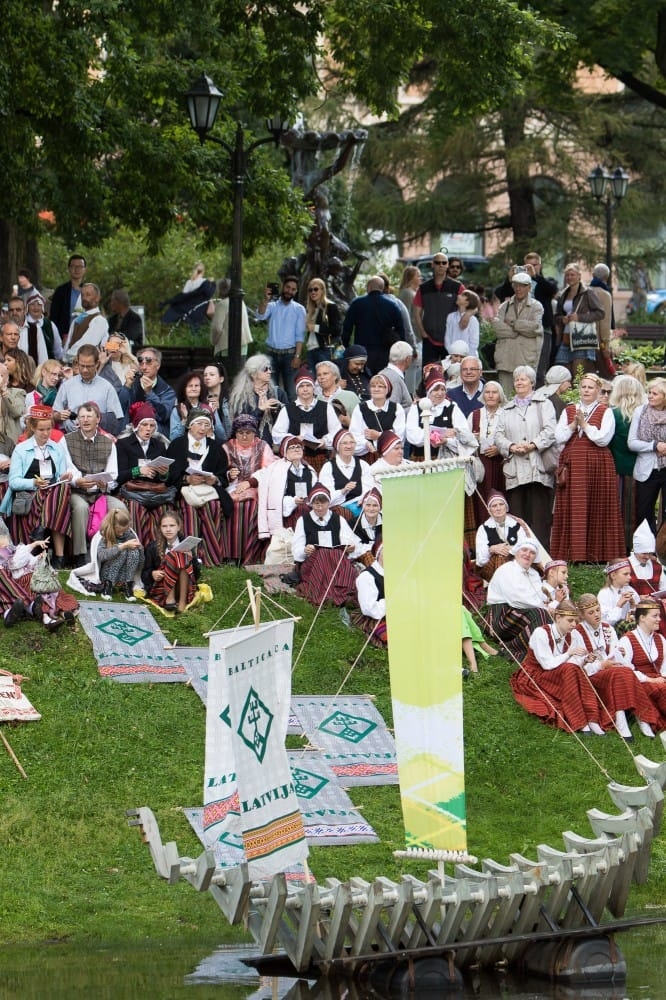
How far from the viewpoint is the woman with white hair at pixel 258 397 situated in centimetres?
1972

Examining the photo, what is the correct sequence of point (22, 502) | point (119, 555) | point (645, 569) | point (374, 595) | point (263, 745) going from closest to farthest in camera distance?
point (263, 745), point (22, 502), point (119, 555), point (374, 595), point (645, 569)

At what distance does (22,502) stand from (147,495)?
4.21ft

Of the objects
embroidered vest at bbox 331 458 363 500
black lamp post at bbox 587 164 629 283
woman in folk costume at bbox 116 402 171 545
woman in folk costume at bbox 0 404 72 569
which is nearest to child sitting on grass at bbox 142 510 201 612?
woman in folk costume at bbox 116 402 171 545

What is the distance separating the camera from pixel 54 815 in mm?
14547

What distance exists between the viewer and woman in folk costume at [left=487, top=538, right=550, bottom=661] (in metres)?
17.6

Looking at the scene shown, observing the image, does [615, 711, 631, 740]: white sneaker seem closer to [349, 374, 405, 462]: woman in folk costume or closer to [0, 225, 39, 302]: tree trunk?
[349, 374, 405, 462]: woman in folk costume

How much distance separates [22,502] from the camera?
57.6 feet

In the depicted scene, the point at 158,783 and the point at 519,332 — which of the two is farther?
the point at 519,332

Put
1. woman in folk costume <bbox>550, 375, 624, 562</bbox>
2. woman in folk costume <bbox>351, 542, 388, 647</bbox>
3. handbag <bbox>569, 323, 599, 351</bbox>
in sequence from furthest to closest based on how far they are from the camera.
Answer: handbag <bbox>569, 323, 599, 351</bbox>
woman in folk costume <bbox>550, 375, 624, 562</bbox>
woman in folk costume <bbox>351, 542, 388, 647</bbox>

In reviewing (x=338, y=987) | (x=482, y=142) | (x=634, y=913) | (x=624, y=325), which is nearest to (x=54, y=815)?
(x=338, y=987)

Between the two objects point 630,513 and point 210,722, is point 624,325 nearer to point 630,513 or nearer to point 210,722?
point 630,513

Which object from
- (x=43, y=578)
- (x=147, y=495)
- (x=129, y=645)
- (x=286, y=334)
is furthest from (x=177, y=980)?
(x=286, y=334)

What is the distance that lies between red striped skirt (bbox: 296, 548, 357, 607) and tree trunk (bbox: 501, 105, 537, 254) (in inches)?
820

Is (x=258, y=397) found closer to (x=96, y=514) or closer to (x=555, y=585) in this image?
(x=96, y=514)
